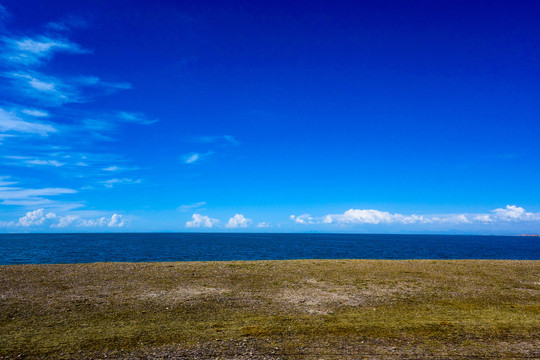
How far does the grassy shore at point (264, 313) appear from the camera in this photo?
10078 mm

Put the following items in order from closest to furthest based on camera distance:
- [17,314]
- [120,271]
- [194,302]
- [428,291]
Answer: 1. [17,314]
2. [194,302]
3. [428,291]
4. [120,271]

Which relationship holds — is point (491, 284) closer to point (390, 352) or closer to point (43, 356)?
point (390, 352)

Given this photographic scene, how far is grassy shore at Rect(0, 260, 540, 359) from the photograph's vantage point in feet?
33.1

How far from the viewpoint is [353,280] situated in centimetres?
2120

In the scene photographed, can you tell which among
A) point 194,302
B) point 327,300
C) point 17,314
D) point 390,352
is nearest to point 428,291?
point 327,300

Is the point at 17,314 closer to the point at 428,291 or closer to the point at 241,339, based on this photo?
the point at 241,339

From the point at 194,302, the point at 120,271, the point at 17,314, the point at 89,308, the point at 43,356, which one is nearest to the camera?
the point at 43,356

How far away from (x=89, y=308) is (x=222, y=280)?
8.17m

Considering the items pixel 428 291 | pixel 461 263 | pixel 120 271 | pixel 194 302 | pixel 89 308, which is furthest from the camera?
pixel 461 263

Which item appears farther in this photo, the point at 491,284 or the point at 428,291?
the point at 491,284

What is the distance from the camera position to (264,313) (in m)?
14.0

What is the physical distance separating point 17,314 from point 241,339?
9993 millimetres

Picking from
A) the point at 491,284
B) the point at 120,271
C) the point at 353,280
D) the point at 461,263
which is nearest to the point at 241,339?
the point at 353,280

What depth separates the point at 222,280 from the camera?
20.9 m
